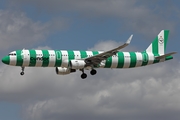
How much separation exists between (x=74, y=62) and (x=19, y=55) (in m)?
9.32

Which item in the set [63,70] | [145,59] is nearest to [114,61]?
[145,59]

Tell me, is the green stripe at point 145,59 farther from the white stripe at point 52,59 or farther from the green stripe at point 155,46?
the white stripe at point 52,59

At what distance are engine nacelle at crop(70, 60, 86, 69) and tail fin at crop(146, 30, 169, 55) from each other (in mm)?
16894

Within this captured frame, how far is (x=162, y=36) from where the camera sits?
122 m

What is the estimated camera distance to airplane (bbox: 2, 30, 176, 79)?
4112 inches

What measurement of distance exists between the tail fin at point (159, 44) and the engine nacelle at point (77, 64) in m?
16.9

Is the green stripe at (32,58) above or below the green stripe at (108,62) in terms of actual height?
below

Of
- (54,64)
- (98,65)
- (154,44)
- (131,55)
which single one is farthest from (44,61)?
(154,44)

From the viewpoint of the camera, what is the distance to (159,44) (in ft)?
396

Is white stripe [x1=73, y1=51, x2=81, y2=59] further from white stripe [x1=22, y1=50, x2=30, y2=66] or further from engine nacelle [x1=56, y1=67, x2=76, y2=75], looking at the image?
white stripe [x1=22, y1=50, x2=30, y2=66]

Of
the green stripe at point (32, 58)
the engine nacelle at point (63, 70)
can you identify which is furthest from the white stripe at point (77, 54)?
the green stripe at point (32, 58)

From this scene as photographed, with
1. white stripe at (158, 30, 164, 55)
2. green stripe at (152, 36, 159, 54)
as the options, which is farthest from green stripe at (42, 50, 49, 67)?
white stripe at (158, 30, 164, 55)

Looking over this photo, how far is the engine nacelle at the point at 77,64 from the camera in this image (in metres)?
106

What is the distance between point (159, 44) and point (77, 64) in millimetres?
21661
